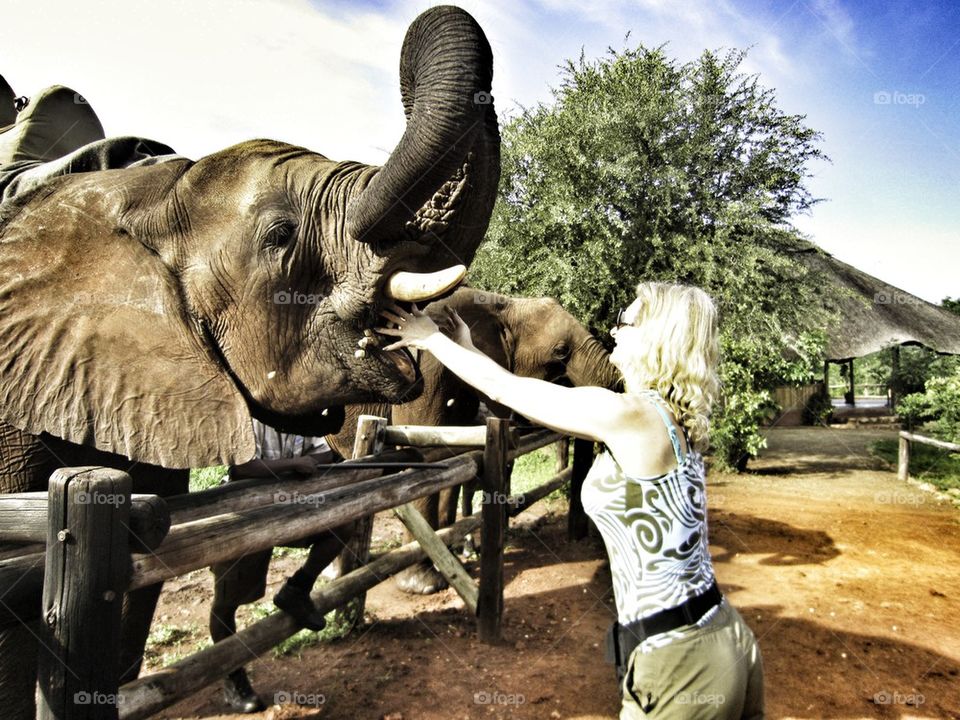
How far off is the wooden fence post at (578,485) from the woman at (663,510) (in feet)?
19.0

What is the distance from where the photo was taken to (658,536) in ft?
6.91

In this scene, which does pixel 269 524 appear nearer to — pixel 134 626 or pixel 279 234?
pixel 134 626

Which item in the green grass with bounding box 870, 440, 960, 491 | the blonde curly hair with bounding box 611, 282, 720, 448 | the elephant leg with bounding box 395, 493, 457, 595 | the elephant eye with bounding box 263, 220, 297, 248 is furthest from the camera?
the green grass with bounding box 870, 440, 960, 491

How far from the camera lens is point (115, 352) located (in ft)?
7.38

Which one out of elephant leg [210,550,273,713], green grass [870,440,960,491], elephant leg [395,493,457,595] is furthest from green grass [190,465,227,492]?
green grass [870,440,960,491]

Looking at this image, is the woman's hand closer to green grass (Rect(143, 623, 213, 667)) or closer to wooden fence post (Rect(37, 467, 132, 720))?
wooden fence post (Rect(37, 467, 132, 720))

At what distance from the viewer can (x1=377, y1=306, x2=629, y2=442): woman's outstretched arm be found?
7.11 feet

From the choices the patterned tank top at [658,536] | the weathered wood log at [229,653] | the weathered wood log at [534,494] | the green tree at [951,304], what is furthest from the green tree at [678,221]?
the green tree at [951,304]

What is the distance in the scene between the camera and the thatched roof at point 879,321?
66.7 ft

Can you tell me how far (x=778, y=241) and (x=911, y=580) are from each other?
8130mm

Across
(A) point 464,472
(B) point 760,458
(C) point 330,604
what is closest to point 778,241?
(B) point 760,458

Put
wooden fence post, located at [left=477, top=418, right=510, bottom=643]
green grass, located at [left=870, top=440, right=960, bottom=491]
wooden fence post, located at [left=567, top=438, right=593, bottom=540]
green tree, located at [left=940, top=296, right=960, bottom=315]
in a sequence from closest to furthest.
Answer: wooden fence post, located at [left=477, top=418, right=510, bottom=643]
wooden fence post, located at [left=567, top=438, right=593, bottom=540]
green grass, located at [left=870, top=440, right=960, bottom=491]
green tree, located at [left=940, top=296, right=960, bottom=315]

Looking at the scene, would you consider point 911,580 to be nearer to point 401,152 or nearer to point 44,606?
point 401,152

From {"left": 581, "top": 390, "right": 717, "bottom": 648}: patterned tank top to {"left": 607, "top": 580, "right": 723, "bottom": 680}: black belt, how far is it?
2 centimetres
